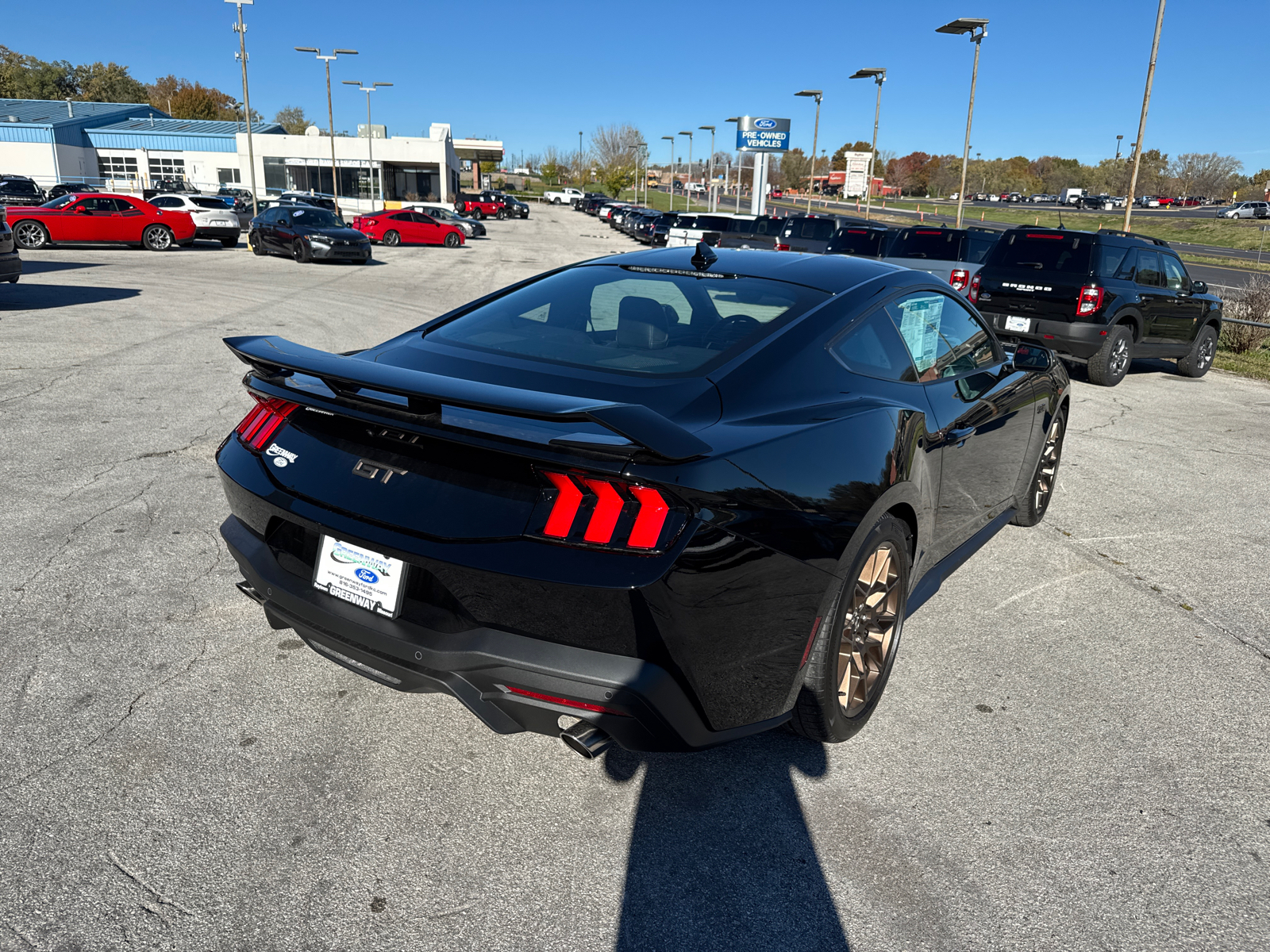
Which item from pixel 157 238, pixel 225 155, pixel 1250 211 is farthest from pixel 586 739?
pixel 1250 211

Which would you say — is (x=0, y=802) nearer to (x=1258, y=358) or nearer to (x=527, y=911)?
(x=527, y=911)

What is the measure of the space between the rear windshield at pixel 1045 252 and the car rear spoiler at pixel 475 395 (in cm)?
1006

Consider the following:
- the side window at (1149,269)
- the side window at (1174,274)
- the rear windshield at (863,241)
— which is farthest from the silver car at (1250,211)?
the side window at (1149,269)

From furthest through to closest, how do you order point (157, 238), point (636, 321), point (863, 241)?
point (157, 238) → point (863, 241) → point (636, 321)

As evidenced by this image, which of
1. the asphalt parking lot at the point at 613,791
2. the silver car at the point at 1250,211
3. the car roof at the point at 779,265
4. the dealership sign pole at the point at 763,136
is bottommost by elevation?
the asphalt parking lot at the point at 613,791

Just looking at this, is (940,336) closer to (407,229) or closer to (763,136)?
(407,229)

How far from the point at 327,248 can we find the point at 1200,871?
24.1 metres

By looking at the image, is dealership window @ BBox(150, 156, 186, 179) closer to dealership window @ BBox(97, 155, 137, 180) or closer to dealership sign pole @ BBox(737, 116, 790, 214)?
dealership window @ BBox(97, 155, 137, 180)

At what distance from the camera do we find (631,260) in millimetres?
3895

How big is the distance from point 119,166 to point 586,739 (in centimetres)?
7951

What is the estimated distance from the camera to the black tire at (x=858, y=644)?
275 cm

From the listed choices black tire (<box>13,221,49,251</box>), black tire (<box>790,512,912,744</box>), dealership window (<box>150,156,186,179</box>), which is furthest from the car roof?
dealership window (<box>150,156,186,179</box>)

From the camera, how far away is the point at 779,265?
371 cm

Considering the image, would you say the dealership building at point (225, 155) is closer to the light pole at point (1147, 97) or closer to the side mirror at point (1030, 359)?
the light pole at point (1147, 97)
